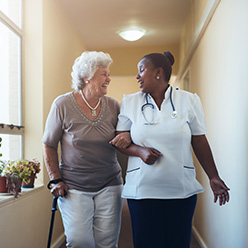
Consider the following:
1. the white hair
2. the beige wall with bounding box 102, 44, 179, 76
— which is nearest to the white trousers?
the white hair

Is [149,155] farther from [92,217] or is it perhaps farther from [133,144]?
[92,217]

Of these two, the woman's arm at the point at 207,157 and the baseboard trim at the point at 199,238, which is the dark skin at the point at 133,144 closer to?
the woman's arm at the point at 207,157

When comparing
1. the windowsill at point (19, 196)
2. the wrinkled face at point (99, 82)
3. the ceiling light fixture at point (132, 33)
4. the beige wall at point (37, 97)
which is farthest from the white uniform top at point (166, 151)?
the ceiling light fixture at point (132, 33)

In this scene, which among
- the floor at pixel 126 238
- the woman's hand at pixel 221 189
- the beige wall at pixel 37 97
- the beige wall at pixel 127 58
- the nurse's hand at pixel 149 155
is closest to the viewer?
the nurse's hand at pixel 149 155

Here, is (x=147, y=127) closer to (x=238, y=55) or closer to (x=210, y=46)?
(x=238, y=55)

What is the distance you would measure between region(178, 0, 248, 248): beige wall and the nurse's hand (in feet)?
1.86

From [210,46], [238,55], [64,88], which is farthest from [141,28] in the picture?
[238,55]

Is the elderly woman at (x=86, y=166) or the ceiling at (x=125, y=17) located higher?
the ceiling at (x=125, y=17)

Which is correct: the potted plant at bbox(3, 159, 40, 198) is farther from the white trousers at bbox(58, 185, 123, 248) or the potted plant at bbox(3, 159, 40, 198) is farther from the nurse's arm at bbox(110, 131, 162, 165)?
the nurse's arm at bbox(110, 131, 162, 165)

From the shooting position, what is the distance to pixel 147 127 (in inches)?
62.8

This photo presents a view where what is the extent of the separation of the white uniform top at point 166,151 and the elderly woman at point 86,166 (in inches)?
13.6

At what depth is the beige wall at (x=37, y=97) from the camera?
2592mm

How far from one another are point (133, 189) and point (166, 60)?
668mm

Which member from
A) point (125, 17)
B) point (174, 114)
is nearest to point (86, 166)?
point (174, 114)
